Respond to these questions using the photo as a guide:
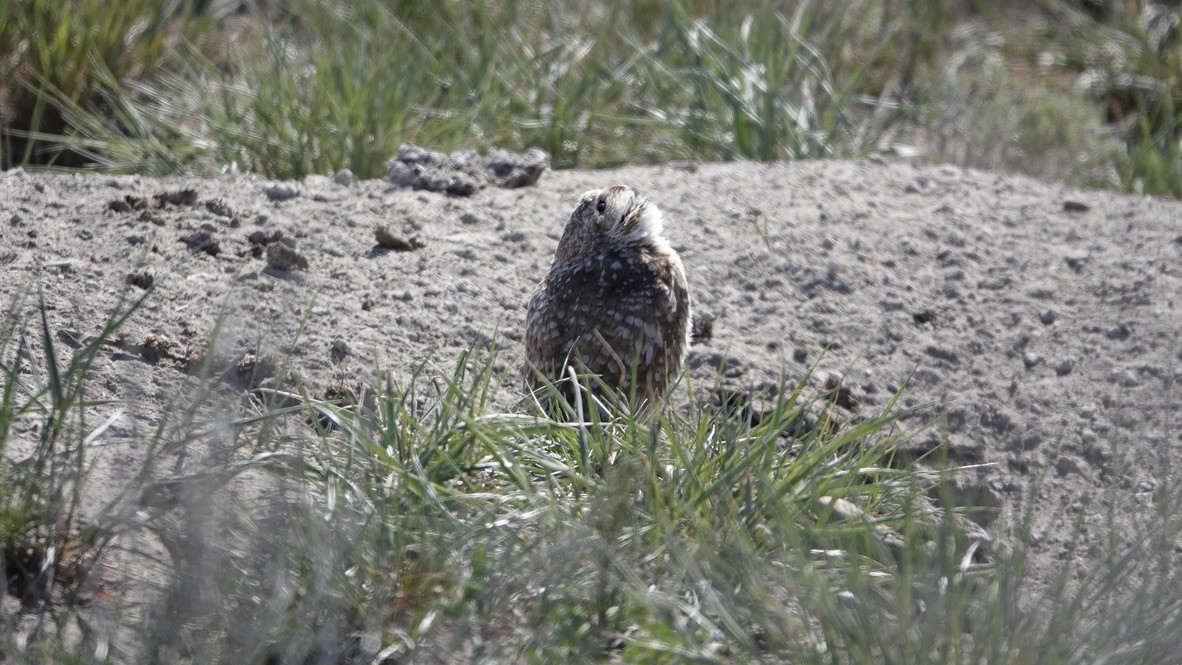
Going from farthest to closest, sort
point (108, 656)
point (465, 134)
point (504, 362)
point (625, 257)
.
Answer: point (465, 134), point (504, 362), point (625, 257), point (108, 656)

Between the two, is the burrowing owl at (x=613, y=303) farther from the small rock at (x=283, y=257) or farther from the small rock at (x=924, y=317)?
the small rock at (x=924, y=317)

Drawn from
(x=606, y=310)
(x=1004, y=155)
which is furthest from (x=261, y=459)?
(x=1004, y=155)

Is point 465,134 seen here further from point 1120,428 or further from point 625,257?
point 1120,428

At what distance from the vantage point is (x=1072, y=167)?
23.4 feet

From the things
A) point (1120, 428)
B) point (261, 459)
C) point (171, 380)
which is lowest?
point (1120, 428)

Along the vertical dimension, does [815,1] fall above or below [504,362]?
above

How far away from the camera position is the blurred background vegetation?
5.38 metres

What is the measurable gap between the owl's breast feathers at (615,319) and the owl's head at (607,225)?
0.07m

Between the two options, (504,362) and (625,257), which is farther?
(504,362)

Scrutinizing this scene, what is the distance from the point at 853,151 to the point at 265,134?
10.0 feet

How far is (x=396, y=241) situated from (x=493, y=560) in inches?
85.3


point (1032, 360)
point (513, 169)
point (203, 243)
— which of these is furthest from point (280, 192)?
point (1032, 360)

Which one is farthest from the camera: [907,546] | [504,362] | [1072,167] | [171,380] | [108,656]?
[1072,167]

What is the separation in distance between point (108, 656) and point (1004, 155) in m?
6.35
